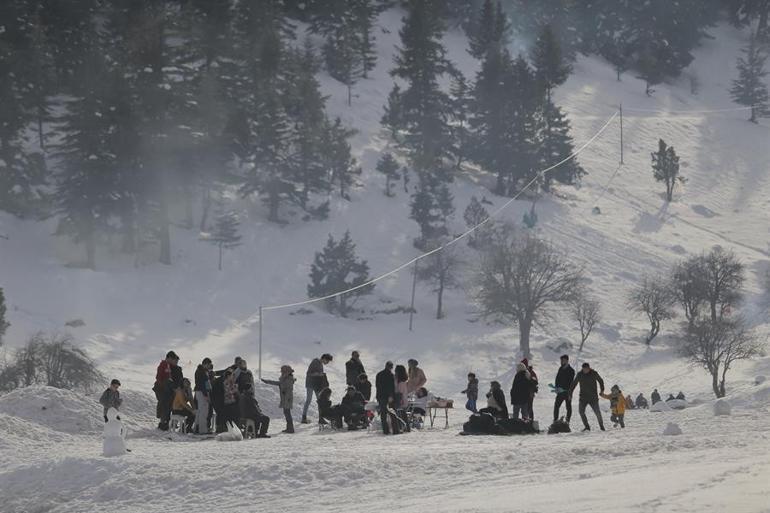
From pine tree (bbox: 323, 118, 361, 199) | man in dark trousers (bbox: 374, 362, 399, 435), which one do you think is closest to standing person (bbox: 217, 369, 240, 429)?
man in dark trousers (bbox: 374, 362, 399, 435)

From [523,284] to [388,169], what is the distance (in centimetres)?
1588

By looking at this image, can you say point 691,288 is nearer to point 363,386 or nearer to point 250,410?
point 363,386

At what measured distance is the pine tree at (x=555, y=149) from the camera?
78.4 metres

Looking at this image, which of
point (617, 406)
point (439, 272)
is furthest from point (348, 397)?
point (439, 272)

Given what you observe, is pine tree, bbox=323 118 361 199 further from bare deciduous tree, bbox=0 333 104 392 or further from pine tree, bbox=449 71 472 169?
bare deciduous tree, bbox=0 333 104 392

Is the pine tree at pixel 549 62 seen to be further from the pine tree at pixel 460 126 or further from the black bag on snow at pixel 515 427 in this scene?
the black bag on snow at pixel 515 427

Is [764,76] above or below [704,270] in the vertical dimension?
above

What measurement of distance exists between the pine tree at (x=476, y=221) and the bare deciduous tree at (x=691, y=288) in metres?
10.2

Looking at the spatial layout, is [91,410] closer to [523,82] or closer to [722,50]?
[523,82]

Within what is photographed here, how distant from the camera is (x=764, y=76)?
11344 centimetres

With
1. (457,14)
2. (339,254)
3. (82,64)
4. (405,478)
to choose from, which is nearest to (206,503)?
(405,478)

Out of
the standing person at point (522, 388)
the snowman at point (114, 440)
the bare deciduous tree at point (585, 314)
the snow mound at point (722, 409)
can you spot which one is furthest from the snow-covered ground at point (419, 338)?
the standing person at point (522, 388)

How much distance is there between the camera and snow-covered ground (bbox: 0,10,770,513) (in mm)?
16719

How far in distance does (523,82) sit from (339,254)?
24.0m
